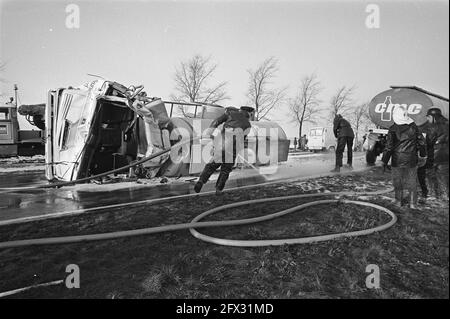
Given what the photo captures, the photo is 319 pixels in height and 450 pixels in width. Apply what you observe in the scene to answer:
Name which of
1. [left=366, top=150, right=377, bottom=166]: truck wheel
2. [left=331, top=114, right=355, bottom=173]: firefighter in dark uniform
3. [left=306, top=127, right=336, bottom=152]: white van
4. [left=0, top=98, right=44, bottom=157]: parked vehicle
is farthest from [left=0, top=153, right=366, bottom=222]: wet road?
[left=0, top=98, right=44, bottom=157]: parked vehicle

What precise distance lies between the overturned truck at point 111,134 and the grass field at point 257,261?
4.63 ft

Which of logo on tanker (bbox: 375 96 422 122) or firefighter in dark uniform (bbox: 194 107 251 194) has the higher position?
logo on tanker (bbox: 375 96 422 122)

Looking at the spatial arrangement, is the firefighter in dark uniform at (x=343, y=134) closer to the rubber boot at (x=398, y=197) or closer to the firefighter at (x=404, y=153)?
the firefighter at (x=404, y=153)

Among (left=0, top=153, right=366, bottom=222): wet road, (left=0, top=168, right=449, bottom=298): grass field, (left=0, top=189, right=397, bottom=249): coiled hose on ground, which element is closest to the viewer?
(left=0, top=168, right=449, bottom=298): grass field

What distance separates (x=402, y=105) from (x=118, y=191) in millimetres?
3902

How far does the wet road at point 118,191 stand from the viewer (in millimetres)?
3361

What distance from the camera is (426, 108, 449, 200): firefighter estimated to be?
1.74 meters

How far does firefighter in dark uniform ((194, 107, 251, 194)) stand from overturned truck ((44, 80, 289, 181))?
275 millimetres

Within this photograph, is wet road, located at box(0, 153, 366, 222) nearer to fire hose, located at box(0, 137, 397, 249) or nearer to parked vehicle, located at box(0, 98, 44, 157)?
fire hose, located at box(0, 137, 397, 249)

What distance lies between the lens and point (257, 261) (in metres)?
1.84

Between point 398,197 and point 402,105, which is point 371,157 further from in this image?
point 402,105

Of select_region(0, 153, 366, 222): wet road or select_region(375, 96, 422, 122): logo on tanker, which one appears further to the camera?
select_region(0, 153, 366, 222): wet road
